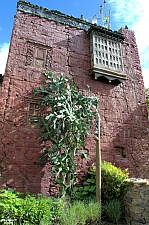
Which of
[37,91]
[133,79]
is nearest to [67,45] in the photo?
[37,91]

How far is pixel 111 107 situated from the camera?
343 inches

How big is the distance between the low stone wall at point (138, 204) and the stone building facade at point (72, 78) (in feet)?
7.43

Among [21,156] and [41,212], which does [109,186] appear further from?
[21,156]

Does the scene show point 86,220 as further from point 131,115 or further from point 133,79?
point 133,79

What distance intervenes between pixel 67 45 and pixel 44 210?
698cm

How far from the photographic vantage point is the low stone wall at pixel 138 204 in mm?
5198

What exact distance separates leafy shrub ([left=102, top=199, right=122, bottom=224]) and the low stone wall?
31 centimetres

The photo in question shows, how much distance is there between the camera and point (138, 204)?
528 cm

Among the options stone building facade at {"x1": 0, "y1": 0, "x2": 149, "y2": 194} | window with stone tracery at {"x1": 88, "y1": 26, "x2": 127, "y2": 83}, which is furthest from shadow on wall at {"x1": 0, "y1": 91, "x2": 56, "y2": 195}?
window with stone tracery at {"x1": 88, "y1": 26, "x2": 127, "y2": 83}

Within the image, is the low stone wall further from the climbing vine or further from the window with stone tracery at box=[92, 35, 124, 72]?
the window with stone tracery at box=[92, 35, 124, 72]

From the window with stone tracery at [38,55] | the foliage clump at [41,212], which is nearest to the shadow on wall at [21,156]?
the foliage clump at [41,212]

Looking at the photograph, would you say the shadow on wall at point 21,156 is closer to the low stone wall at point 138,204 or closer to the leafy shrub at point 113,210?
the leafy shrub at point 113,210

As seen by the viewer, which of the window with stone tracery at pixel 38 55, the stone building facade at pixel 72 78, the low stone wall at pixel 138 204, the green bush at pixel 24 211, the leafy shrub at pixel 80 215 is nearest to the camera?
the green bush at pixel 24 211

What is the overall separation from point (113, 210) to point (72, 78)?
5.33 metres
